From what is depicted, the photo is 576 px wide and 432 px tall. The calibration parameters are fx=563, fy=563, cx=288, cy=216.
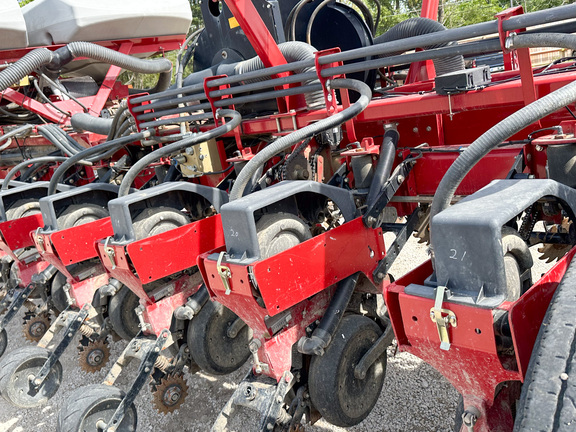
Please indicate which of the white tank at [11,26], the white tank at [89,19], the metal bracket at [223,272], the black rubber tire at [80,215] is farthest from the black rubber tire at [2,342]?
the white tank at [89,19]

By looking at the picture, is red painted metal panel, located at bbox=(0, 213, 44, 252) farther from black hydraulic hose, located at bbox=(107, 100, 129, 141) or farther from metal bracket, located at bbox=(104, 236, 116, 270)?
metal bracket, located at bbox=(104, 236, 116, 270)

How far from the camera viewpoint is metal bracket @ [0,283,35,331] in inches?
154

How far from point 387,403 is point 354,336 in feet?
1.92

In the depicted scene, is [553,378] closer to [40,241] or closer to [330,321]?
[330,321]

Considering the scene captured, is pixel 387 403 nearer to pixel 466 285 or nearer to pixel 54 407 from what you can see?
pixel 466 285

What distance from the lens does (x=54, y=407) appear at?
3492 mm

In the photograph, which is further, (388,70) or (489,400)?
(388,70)

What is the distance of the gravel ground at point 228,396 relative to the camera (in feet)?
8.97

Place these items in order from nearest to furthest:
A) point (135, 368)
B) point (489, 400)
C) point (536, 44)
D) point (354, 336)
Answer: point (489, 400)
point (536, 44)
point (354, 336)
point (135, 368)

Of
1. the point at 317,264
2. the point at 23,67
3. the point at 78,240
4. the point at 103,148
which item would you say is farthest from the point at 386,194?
the point at 23,67

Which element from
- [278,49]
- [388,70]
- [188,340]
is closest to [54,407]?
[188,340]

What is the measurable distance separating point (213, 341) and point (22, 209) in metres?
2.19

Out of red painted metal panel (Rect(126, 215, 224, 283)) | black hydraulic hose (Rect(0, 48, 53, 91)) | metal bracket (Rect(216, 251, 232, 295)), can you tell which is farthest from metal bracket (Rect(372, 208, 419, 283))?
black hydraulic hose (Rect(0, 48, 53, 91))

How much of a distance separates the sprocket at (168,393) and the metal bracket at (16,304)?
5.06 ft
